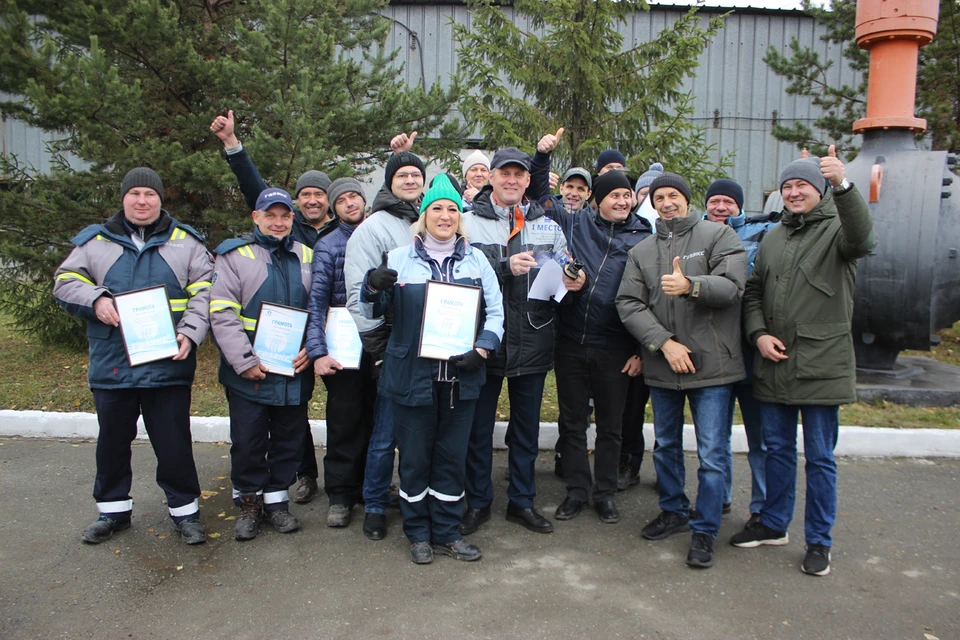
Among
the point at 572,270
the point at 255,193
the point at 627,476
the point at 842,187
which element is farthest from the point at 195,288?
the point at 842,187

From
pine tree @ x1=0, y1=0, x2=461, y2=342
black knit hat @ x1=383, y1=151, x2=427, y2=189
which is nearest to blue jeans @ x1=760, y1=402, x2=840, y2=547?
black knit hat @ x1=383, y1=151, x2=427, y2=189

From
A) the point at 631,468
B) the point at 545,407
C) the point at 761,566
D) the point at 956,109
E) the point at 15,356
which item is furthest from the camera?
the point at 956,109

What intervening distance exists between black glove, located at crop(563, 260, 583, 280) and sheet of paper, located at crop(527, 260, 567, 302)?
0.04 m

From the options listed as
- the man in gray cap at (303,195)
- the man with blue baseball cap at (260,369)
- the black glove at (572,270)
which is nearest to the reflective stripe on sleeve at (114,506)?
the man with blue baseball cap at (260,369)

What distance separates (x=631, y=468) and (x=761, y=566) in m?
1.36

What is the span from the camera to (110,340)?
13.1 ft

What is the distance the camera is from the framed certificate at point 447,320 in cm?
379

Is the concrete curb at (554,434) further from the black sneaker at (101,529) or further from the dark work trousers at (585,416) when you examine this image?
the black sneaker at (101,529)

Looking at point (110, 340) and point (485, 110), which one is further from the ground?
point (485, 110)

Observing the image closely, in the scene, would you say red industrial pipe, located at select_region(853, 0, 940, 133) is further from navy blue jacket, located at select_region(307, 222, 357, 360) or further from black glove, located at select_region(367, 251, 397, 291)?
black glove, located at select_region(367, 251, 397, 291)

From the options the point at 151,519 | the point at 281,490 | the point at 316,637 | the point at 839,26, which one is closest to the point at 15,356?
the point at 151,519

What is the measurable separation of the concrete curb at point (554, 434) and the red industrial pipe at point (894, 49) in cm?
313

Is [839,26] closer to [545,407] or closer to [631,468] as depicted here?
[545,407]

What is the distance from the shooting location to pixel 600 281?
174 inches
